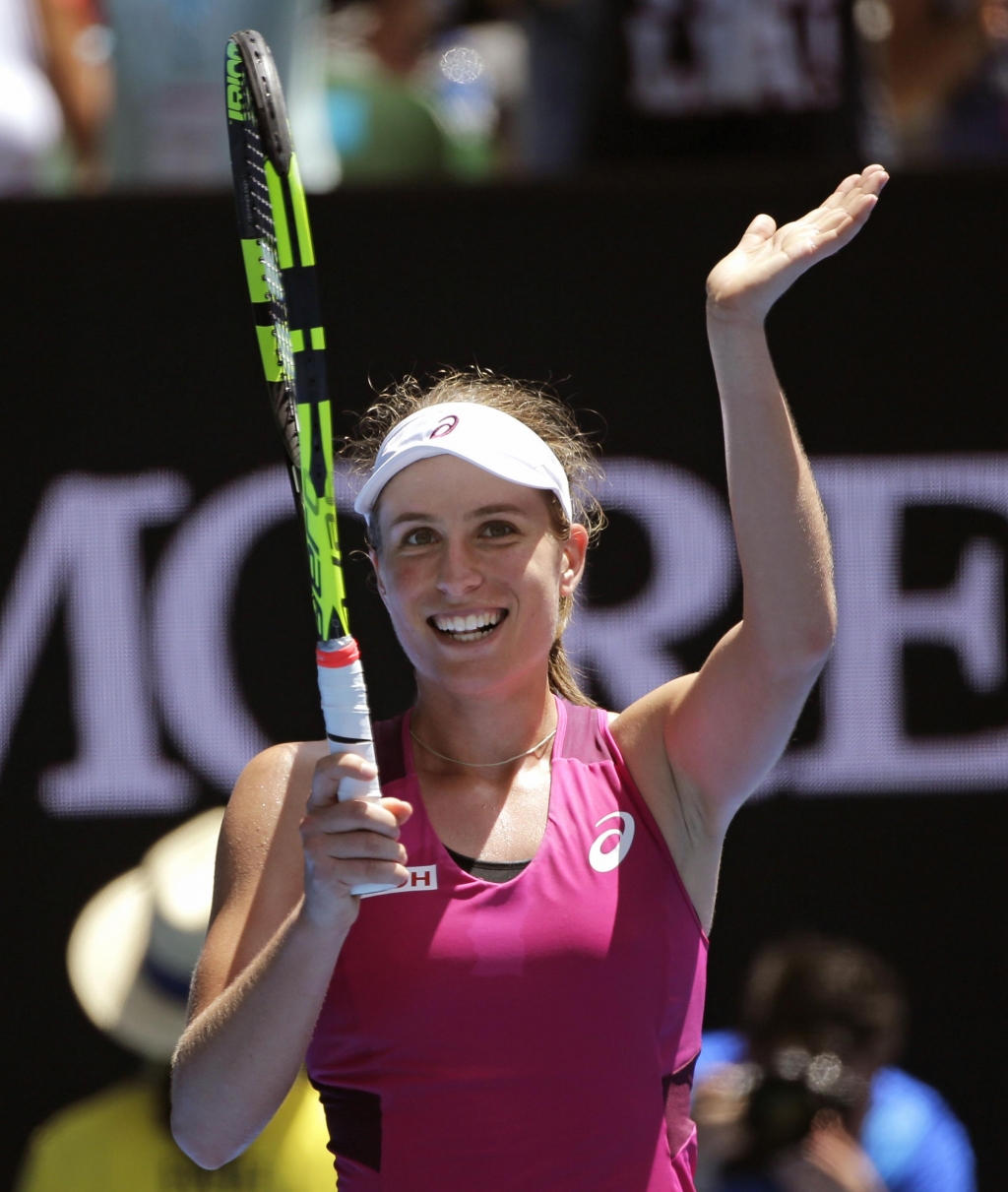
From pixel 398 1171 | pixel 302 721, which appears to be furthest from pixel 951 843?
pixel 398 1171

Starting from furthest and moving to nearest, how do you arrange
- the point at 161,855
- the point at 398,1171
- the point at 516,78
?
the point at 516,78
the point at 161,855
the point at 398,1171

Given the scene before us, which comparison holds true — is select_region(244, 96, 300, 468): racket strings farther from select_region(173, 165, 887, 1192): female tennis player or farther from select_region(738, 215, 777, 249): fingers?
select_region(738, 215, 777, 249): fingers

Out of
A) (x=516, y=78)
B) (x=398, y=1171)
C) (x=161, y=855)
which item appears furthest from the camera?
(x=516, y=78)

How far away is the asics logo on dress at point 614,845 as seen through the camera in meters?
1.96

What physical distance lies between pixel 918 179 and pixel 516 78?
215 centimetres

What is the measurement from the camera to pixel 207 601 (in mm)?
3836

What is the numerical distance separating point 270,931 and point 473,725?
0.34 metres

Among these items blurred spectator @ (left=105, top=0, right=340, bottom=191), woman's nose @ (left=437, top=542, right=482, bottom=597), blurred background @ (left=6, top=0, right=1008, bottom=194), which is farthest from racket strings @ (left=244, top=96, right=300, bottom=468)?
blurred spectator @ (left=105, top=0, right=340, bottom=191)

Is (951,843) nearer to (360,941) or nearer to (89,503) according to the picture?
(89,503)

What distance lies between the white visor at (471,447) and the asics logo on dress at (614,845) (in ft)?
1.23

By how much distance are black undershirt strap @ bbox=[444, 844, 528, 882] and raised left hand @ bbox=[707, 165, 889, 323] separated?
2.06ft

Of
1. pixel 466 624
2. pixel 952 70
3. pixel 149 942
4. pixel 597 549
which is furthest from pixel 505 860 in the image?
pixel 952 70

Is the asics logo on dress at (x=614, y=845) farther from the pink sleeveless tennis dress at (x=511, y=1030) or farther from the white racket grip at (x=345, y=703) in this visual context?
the white racket grip at (x=345, y=703)

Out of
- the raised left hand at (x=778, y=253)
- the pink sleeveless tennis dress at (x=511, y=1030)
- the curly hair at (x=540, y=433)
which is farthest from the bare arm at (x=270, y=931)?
the raised left hand at (x=778, y=253)
